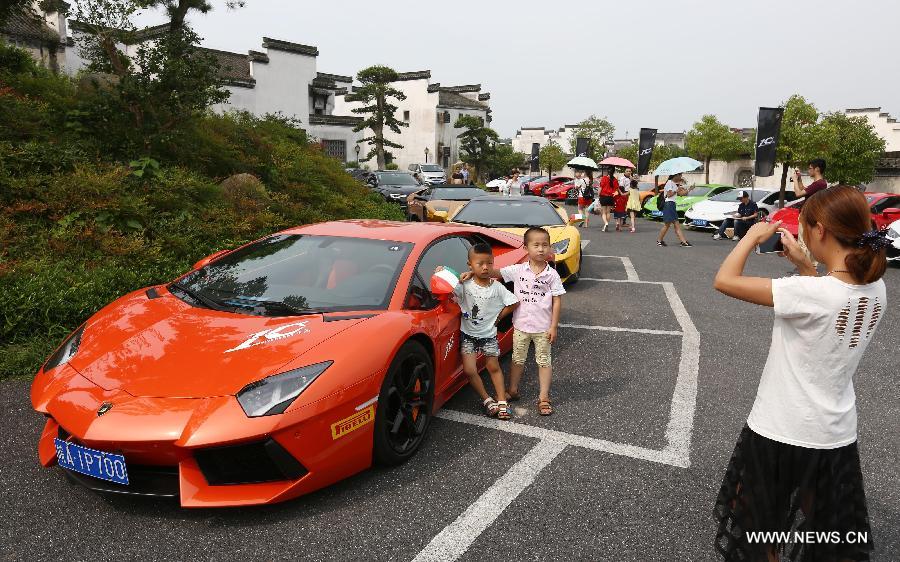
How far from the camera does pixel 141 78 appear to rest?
28.0 feet

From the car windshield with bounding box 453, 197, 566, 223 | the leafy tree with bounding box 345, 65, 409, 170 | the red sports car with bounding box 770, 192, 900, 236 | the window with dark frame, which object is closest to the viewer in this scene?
the car windshield with bounding box 453, 197, 566, 223

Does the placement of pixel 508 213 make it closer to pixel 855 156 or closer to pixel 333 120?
pixel 333 120

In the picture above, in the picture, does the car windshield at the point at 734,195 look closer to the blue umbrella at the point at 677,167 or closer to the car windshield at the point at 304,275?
the blue umbrella at the point at 677,167

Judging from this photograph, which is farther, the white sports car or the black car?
the black car

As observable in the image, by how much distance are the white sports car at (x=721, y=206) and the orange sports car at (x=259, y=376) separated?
1432cm

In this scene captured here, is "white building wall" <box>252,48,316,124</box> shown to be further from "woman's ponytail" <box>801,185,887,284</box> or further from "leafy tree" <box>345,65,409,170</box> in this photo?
"woman's ponytail" <box>801,185,887,284</box>

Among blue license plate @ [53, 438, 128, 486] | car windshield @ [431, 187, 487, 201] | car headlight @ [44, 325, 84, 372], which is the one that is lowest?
blue license plate @ [53, 438, 128, 486]

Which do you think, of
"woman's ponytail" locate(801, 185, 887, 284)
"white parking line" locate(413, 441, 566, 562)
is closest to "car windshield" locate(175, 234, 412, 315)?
"white parking line" locate(413, 441, 566, 562)

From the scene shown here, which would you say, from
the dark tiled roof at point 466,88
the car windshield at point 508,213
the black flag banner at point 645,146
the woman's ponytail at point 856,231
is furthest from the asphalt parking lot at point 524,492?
the dark tiled roof at point 466,88

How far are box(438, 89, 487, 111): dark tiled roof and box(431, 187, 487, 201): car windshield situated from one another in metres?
37.3

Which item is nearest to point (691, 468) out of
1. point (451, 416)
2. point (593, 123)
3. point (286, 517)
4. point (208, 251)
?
point (451, 416)

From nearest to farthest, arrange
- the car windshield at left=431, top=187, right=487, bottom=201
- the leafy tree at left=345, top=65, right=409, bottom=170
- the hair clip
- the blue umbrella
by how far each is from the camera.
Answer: the hair clip < the car windshield at left=431, top=187, right=487, bottom=201 < the blue umbrella < the leafy tree at left=345, top=65, right=409, bottom=170

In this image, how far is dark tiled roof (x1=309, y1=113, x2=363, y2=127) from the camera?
1309 inches

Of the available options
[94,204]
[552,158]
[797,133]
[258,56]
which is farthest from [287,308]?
[552,158]
